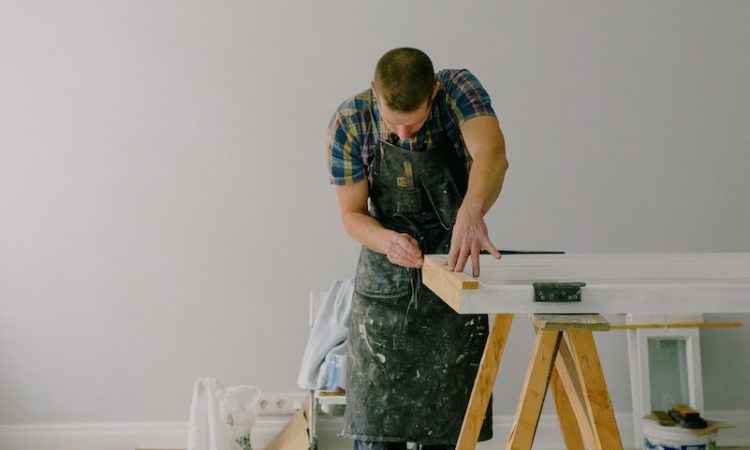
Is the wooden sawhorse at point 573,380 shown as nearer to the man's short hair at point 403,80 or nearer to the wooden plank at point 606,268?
the wooden plank at point 606,268

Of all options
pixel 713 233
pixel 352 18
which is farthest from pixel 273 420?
pixel 713 233

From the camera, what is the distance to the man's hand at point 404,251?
2.07 meters

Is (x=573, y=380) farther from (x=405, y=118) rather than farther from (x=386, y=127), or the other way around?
(x=386, y=127)

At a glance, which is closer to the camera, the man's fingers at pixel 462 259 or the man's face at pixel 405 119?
the man's fingers at pixel 462 259

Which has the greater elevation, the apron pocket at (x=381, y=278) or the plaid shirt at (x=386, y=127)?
the plaid shirt at (x=386, y=127)

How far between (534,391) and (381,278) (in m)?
0.64

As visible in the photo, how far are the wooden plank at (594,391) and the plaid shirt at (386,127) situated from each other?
0.69 metres

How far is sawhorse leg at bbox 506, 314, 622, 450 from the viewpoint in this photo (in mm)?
1686

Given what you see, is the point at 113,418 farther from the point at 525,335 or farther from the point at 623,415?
the point at 623,415

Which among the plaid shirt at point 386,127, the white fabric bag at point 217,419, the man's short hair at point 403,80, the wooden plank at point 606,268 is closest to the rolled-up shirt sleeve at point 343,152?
the plaid shirt at point 386,127

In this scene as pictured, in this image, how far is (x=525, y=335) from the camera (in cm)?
366

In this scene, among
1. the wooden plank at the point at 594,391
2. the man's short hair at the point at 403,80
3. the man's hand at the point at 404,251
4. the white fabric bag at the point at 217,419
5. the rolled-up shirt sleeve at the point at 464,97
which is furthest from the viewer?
the white fabric bag at the point at 217,419

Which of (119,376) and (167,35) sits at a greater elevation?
(167,35)

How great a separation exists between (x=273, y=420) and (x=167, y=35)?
171 cm
